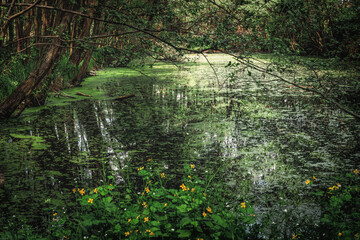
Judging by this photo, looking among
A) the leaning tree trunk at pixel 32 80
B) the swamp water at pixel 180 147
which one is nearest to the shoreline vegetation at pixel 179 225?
the swamp water at pixel 180 147

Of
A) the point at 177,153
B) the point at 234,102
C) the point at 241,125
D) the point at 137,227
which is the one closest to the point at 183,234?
the point at 137,227

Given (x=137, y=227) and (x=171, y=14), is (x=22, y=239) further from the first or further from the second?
(x=171, y=14)

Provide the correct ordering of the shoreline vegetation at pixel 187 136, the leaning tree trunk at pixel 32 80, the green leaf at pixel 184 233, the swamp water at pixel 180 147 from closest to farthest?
the green leaf at pixel 184 233, the shoreline vegetation at pixel 187 136, the swamp water at pixel 180 147, the leaning tree trunk at pixel 32 80

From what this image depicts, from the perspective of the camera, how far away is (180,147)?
4.18 meters

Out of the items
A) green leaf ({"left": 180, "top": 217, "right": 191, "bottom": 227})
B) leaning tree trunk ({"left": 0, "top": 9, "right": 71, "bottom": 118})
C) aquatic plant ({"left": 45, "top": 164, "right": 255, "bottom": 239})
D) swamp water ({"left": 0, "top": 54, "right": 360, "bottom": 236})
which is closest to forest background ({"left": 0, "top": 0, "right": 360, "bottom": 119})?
leaning tree trunk ({"left": 0, "top": 9, "right": 71, "bottom": 118})

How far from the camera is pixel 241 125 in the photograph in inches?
200

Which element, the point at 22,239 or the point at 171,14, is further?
the point at 171,14

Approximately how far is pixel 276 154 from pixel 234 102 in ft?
10.2

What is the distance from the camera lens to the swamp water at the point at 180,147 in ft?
9.62

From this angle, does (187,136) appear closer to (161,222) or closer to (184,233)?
(161,222)

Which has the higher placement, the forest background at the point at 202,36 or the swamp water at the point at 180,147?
the forest background at the point at 202,36

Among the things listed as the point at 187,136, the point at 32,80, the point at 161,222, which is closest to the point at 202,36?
the point at 187,136

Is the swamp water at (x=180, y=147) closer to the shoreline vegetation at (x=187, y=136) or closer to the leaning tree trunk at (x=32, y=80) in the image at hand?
the shoreline vegetation at (x=187, y=136)

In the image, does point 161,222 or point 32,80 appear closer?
point 161,222
